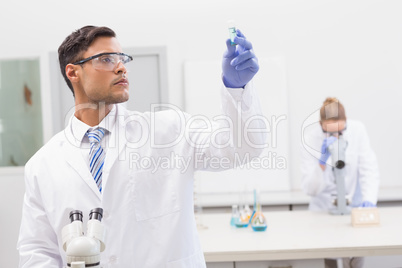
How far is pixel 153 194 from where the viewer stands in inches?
67.2

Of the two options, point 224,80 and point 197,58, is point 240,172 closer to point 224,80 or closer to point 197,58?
point 197,58

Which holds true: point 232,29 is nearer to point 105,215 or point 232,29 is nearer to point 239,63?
point 239,63

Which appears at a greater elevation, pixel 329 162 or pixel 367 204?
pixel 329 162

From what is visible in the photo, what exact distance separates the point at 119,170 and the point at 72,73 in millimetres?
433

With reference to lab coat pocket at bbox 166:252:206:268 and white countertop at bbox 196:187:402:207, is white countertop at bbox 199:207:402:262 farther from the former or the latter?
white countertop at bbox 196:187:402:207

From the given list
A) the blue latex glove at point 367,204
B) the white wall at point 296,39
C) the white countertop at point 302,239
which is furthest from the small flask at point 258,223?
the white wall at point 296,39

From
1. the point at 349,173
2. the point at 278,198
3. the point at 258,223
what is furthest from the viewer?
the point at 278,198

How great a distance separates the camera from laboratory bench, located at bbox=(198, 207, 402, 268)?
7.97ft

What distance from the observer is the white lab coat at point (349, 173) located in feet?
11.5

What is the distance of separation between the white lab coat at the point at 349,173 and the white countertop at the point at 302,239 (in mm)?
276

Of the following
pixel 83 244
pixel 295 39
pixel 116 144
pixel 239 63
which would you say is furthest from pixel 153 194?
pixel 295 39

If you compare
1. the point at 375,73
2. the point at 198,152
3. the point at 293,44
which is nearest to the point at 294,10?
the point at 293,44

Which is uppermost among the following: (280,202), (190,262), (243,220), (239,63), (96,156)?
(239,63)

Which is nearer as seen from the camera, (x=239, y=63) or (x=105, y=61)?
(x=239, y=63)
